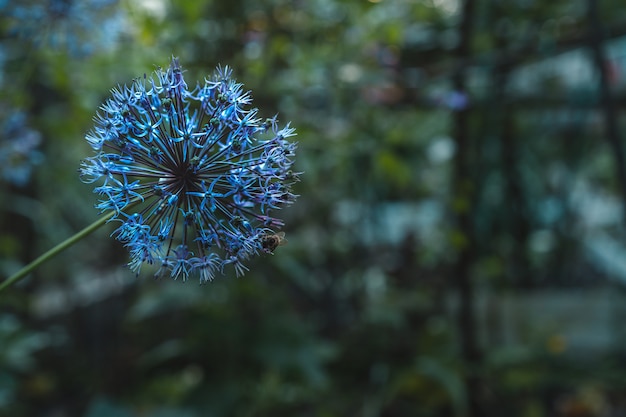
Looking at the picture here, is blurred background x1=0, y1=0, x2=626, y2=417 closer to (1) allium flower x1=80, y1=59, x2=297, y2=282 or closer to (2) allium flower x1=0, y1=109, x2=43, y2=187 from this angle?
(2) allium flower x1=0, y1=109, x2=43, y2=187

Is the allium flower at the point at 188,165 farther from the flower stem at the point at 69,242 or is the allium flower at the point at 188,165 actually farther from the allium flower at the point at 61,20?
the allium flower at the point at 61,20

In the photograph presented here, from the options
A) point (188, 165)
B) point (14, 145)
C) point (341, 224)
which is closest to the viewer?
point (188, 165)

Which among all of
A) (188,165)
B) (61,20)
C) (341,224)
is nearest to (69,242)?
(188,165)

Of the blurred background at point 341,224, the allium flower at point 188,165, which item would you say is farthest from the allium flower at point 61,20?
the allium flower at point 188,165

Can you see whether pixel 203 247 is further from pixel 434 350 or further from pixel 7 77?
pixel 434 350

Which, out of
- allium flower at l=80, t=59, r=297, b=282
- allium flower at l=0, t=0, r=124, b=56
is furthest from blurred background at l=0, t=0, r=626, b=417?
allium flower at l=80, t=59, r=297, b=282

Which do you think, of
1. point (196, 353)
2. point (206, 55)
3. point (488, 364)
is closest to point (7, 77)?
point (206, 55)

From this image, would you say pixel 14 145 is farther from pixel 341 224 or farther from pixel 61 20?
pixel 341 224
